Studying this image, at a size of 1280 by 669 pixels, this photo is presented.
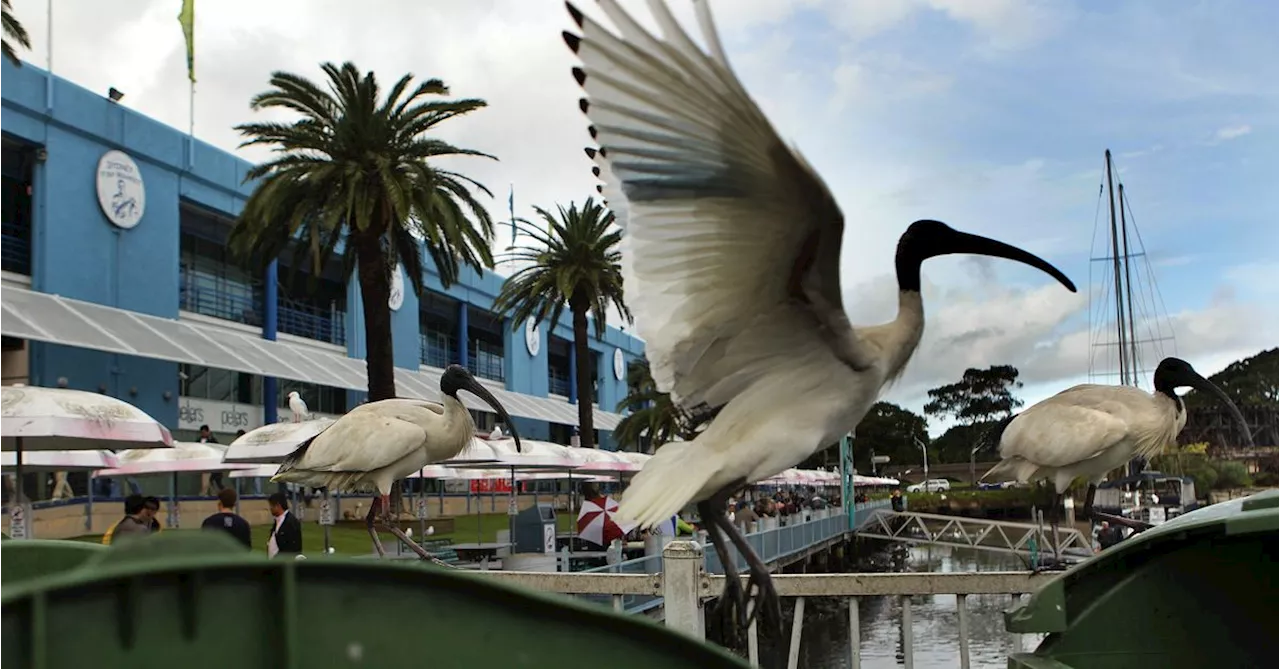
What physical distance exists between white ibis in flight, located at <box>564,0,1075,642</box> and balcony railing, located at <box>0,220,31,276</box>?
80.8 feet

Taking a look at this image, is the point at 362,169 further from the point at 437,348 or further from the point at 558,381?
the point at 558,381

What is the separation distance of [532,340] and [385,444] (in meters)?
46.8

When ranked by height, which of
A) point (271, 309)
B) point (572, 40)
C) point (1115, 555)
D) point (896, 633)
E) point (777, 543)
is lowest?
point (896, 633)

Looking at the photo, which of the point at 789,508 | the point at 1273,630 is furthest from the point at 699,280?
the point at 789,508

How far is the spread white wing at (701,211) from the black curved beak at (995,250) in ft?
2.05

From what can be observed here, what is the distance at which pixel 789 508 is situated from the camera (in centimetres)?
3809

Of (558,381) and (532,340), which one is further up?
(532,340)

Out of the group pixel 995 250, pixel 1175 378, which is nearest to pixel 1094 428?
pixel 1175 378

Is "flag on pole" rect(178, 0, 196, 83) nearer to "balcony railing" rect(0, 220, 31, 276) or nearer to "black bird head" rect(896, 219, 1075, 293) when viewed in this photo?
"balcony railing" rect(0, 220, 31, 276)

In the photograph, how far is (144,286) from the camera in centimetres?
2675

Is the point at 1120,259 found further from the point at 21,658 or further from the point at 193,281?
the point at 21,658

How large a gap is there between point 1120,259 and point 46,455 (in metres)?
25.0

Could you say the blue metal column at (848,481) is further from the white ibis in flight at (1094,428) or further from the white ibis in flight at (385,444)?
the white ibis in flight at (1094,428)

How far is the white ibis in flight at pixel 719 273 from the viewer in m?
2.45
